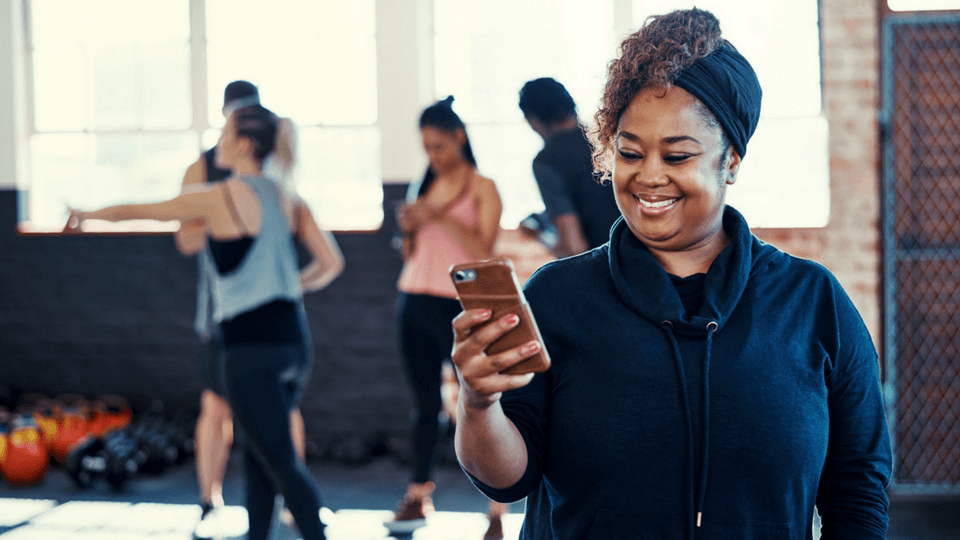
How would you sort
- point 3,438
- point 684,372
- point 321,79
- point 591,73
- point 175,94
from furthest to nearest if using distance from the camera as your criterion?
point 175,94 → point 321,79 → point 591,73 → point 3,438 → point 684,372

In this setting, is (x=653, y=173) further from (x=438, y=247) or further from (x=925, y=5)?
(x=925, y=5)

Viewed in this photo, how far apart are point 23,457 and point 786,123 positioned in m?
4.44

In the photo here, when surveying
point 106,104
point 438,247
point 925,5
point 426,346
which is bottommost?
point 426,346

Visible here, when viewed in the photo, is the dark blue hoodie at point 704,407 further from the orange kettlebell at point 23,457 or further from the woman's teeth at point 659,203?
the orange kettlebell at point 23,457

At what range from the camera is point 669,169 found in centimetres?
94

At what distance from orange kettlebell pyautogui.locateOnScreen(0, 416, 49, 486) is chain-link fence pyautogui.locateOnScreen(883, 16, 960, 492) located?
14.4 feet

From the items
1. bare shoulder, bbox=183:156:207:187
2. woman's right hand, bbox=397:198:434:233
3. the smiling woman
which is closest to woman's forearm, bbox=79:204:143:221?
bare shoulder, bbox=183:156:207:187

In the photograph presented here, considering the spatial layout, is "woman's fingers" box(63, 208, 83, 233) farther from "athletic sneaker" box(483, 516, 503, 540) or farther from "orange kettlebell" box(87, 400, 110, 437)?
"orange kettlebell" box(87, 400, 110, 437)

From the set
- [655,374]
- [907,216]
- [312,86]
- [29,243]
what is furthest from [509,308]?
[29,243]

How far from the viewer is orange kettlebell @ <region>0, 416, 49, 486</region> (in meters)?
3.88

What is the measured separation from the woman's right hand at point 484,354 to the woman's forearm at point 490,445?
6 cm

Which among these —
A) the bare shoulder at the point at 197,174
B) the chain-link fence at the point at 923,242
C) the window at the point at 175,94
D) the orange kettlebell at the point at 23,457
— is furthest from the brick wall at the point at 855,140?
the orange kettlebell at the point at 23,457

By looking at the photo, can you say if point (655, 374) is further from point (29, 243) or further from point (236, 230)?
point (29, 243)

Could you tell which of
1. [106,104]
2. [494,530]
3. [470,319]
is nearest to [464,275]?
[470,319]
